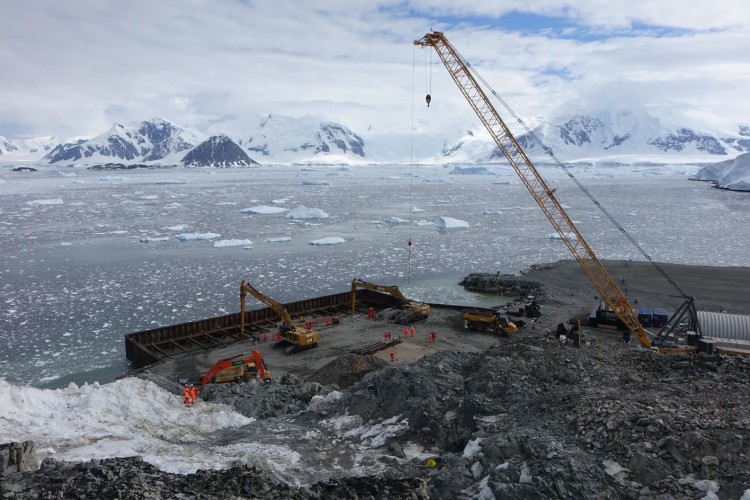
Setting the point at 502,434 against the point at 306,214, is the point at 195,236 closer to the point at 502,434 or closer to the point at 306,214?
the point at 306,214

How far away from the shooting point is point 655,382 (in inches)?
508

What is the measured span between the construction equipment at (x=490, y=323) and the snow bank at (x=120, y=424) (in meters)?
12.8

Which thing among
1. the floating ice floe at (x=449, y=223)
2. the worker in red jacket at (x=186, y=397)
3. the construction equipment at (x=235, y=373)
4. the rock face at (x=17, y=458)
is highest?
the floating ice floe at (x=449, y=223)

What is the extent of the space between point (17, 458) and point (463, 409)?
8914 millimetres

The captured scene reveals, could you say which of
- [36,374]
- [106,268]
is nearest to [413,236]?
[106,268]

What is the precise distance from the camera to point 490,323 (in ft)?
79.7

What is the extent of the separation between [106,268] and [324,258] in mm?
14090

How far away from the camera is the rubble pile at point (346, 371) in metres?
18.0

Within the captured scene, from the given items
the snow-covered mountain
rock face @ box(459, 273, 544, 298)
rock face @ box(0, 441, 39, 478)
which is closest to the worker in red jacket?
rock face @ box(0, 441, 39, 478)

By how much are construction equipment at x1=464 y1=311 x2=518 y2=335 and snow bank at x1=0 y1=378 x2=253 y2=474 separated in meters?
12.8

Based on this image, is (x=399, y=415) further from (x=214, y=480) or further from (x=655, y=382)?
(x=655, y=382)

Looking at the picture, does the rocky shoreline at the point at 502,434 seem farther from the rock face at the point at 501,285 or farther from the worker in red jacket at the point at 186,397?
the rock face at the point at 501,285

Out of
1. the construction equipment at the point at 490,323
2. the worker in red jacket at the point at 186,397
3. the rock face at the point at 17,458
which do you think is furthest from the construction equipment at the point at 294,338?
the rock face at the point at 17,458

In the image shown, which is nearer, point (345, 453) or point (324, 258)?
point (345, 453)
